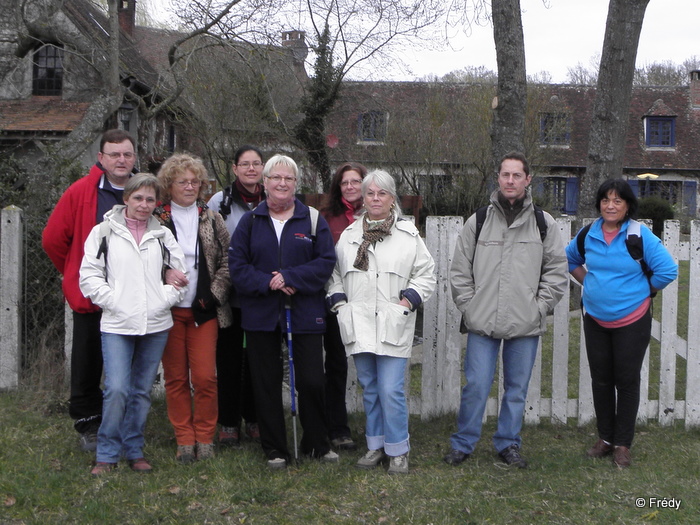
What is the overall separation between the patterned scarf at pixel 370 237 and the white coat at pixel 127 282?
1.08m

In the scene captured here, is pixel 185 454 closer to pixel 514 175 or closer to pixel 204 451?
pixel 204 451

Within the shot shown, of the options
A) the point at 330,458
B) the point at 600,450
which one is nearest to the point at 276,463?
the point at 330,458

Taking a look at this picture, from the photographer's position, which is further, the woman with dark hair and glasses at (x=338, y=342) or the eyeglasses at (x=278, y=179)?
the woman with dark hair and glasses at (x=338, y=342)

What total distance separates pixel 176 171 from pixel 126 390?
1.34m

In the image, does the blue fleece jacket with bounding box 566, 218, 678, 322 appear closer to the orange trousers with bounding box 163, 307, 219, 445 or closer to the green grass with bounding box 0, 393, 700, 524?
the green grass with bounding box 0, 393, 700, 524

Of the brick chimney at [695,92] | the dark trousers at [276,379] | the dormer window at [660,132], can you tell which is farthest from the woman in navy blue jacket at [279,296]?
the brick chimney at [695,92]

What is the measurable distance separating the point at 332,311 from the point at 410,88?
25126mm

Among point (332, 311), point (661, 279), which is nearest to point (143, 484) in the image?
point (332, 311)

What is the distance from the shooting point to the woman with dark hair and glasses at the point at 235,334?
4.71 metres

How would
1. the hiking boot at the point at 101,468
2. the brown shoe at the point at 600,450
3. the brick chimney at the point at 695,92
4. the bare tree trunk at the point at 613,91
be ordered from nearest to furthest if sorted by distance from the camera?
the hiking boot at the point at 101,468, the brown shoe at the point at 600,450, the bare tree trunk at the point at 613,91, the brick chimney at the point at 695,92

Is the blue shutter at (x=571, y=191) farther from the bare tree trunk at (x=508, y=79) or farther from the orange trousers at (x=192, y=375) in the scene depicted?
the orange trousers at (x=192, y=375)

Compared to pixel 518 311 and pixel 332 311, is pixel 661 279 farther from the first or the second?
pixel 332 311

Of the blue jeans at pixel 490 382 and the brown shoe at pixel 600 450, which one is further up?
the blue jeans at pixel 490 382

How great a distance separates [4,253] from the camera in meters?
5.59
